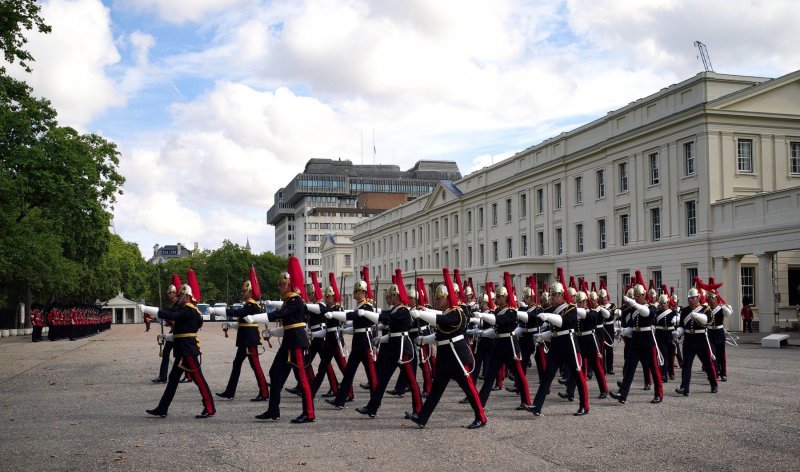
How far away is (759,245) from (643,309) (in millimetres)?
28166

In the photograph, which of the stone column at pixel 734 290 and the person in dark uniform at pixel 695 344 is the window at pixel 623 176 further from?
the person in dark uniform at pixel 695 344

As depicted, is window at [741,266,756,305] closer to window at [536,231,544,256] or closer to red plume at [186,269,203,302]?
window at [536,231,544,256]

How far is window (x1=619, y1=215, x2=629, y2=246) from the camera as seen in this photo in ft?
167

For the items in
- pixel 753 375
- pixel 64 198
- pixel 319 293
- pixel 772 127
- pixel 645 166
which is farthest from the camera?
pixel 645 166

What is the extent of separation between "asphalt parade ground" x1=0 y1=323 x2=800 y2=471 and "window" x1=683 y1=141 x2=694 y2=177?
29.8 meters

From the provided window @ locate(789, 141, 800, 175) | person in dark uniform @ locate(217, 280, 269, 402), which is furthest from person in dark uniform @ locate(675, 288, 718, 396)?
window @ locate(789, 141, 800, 175)

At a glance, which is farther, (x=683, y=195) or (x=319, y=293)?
(x=683, y=195)

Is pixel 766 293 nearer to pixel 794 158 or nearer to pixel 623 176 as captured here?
pixel 794 158

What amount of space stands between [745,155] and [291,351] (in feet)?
125

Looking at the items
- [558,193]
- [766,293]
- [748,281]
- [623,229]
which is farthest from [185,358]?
[558,193]

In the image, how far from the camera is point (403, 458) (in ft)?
29.3

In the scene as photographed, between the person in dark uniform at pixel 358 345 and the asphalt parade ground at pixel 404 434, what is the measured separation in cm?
34

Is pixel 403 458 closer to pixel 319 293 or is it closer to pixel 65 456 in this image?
pixel 65 456

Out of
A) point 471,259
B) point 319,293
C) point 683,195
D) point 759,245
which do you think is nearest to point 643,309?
point 319,293
